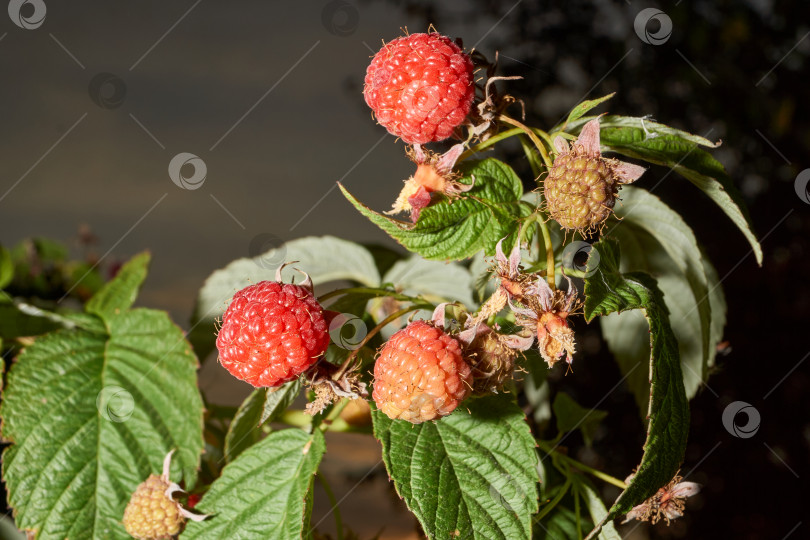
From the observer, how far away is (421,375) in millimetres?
352

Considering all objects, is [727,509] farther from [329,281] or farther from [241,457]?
[241,457]

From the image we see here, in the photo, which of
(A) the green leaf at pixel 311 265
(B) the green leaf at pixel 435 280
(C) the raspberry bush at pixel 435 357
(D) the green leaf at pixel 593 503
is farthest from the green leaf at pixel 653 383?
(A) the green leaf at pixel 311 265

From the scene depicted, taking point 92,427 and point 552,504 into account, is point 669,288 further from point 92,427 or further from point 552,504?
point 92,427

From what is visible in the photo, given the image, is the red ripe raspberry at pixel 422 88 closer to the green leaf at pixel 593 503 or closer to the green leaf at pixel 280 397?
the green leaf at pixel 280 397

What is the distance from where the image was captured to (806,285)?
1.38m

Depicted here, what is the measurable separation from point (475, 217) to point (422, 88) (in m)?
0.09

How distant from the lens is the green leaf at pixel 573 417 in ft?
1.90

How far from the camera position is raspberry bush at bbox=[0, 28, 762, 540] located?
1.21 ft

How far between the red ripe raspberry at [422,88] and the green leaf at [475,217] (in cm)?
4

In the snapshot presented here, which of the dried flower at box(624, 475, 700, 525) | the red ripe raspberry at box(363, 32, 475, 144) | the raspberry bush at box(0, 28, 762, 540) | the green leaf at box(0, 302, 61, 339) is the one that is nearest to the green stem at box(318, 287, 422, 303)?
the raspberry bush at box(0, 28, 762, 540)

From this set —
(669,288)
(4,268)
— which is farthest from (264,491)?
(4,268)

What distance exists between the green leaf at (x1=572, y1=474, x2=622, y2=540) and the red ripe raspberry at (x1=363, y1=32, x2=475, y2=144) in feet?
0.92

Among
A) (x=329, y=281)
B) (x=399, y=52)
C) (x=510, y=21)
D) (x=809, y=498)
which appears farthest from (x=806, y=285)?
(x=399, y=52)

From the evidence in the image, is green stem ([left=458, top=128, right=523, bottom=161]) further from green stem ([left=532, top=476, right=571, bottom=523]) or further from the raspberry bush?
green stem ([left=532, top=476, right=571, bottom=523])
